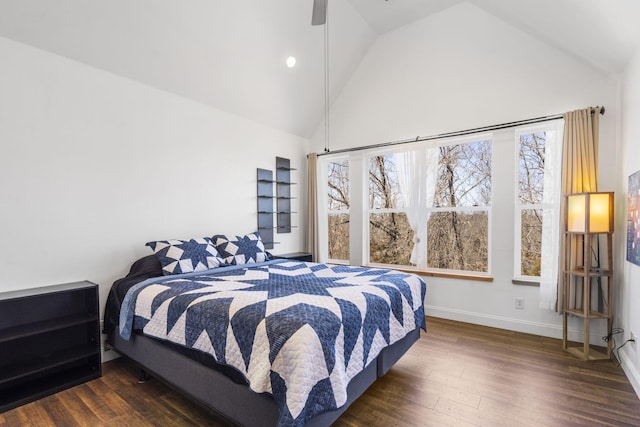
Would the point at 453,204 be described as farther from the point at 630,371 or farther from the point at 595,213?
the point at 630,371

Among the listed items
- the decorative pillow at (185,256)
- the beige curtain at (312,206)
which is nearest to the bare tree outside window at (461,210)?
the beige curtain at (312,206)

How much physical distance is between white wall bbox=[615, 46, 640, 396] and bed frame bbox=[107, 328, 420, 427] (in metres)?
1.60

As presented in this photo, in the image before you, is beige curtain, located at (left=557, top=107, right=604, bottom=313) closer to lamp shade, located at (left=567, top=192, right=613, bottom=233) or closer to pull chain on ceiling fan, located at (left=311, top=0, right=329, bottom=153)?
lamp shade, located at (left=567, top=192, right=613, bottom=233)

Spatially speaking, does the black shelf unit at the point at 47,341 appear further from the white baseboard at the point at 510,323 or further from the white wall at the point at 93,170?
the white baseboard at the point at 510,323

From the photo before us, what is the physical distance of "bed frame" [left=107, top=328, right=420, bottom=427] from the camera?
1.55m

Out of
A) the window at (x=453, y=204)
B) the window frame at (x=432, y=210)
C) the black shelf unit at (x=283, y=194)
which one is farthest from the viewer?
the black shelf unit at (x=283, y=194)

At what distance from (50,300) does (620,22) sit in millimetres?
4645

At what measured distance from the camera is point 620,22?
2.16 m

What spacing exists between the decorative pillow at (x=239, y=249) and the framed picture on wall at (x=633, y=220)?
3203 mm

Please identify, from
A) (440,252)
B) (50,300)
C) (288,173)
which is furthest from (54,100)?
(440,252)

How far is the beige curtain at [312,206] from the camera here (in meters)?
4.74

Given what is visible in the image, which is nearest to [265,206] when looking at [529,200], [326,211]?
[326,211]

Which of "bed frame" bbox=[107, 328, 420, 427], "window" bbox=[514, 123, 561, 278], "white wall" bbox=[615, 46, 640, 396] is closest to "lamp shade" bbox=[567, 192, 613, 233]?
"white wall" bbox=[615, 46, 640, 396]

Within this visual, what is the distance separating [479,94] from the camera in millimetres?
3533
